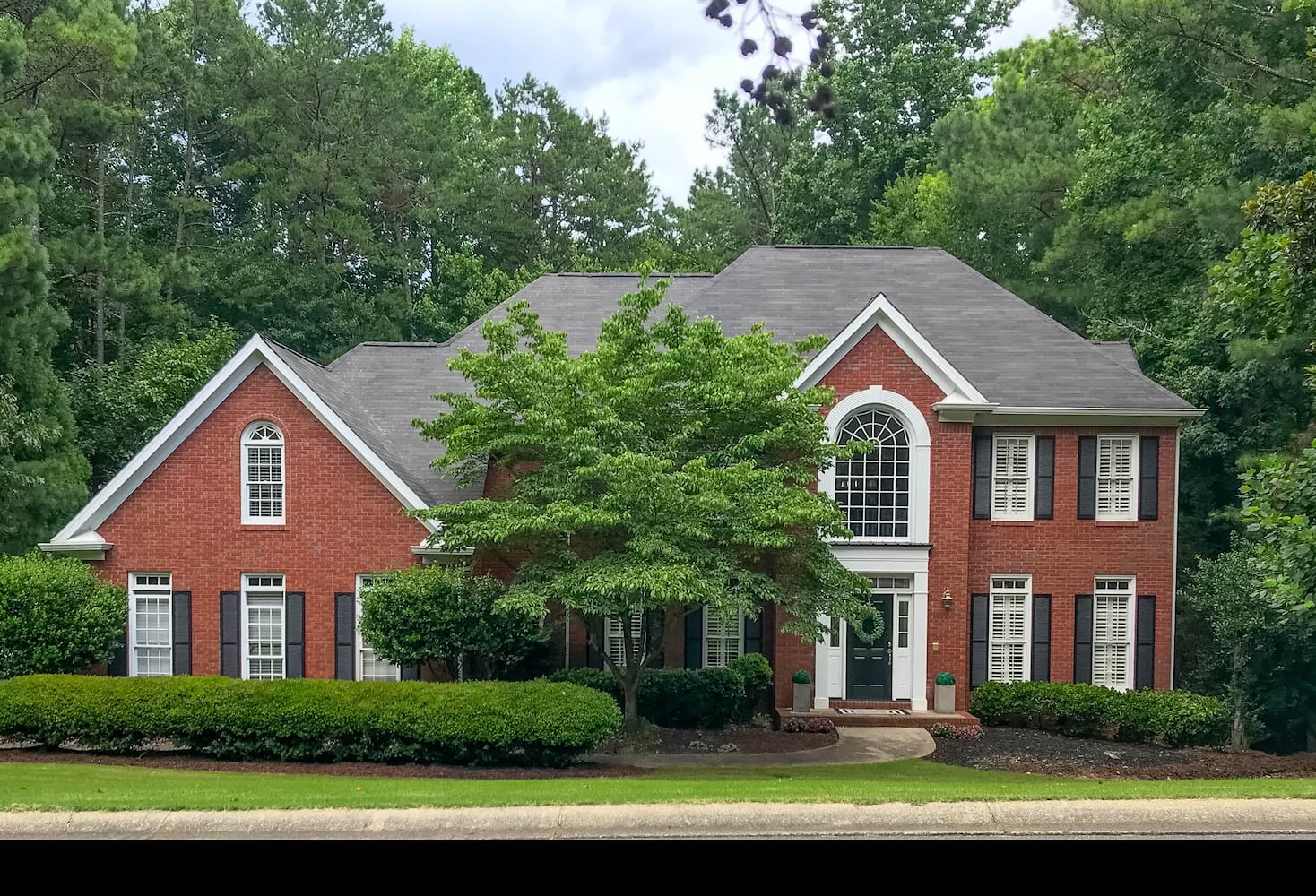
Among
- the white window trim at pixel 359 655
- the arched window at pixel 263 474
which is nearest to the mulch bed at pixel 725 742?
the white window trim at pixel 359 655

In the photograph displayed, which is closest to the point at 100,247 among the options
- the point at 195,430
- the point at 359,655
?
the point at 195,430

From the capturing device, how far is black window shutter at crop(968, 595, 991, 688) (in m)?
19.1

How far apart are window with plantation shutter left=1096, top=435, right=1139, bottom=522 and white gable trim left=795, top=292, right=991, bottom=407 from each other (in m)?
2.96

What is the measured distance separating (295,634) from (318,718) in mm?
3724

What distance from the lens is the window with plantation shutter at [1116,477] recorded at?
19062 mm

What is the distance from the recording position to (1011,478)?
19.2m

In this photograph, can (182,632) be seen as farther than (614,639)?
No

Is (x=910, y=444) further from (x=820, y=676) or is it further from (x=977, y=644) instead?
(x=820, y=676)

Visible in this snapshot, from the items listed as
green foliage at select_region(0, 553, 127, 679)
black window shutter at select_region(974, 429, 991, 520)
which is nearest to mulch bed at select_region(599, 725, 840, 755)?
black window shutter at select_region(974, 429, 991, 520)

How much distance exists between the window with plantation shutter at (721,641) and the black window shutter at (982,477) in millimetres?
5076

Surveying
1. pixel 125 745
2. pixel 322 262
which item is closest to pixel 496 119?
pixel 322 262

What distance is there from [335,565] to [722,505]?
25.3 ft

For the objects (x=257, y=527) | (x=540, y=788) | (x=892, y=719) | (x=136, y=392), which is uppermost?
(x=136, y=392)

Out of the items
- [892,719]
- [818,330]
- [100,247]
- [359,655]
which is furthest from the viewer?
[100,247]
